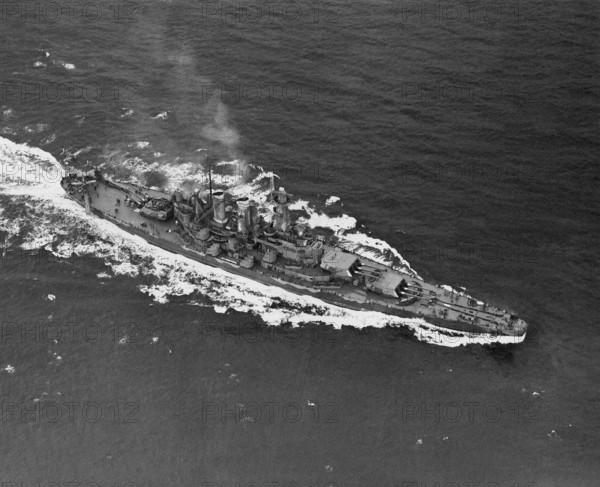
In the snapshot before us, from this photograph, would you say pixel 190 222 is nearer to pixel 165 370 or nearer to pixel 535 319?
pixel 165 370

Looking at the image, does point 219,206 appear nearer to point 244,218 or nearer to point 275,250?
point 244,218

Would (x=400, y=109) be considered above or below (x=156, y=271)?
above

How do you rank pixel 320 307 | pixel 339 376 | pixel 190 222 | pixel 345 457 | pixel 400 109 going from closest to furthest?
pixel 345 457 < pixel 339 376 < pixel 320 307 < pixel 190 222 < pixel 400 109

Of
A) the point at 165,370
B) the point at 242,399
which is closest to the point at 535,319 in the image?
the point at 242,399
